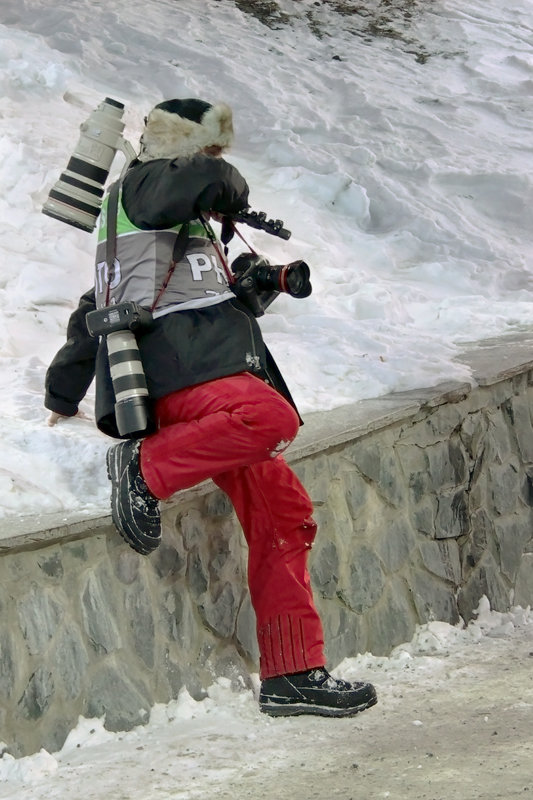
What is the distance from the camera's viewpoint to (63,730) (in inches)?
113

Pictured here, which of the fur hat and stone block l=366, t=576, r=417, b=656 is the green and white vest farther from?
stone block l=366, t=576, r=417, b=656

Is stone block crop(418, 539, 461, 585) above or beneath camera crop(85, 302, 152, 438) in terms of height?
beneath

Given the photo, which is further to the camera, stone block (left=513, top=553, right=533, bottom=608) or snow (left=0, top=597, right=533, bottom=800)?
stone block (left=513, top=553, right=533, bottom=608)

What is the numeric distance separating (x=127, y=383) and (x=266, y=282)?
0.53 metres

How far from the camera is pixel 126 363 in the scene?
282 centimetres

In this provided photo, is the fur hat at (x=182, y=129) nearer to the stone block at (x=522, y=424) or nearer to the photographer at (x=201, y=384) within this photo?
the photographer at (x=201, y=384)

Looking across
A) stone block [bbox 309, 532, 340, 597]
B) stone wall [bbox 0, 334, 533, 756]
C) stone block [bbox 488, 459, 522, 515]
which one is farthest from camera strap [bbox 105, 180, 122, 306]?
stone block [bbox 488, 459, 522, 515]

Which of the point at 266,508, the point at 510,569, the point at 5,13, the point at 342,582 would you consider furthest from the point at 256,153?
the point at 266,508

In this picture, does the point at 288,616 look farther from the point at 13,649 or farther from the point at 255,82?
the point at 255,82

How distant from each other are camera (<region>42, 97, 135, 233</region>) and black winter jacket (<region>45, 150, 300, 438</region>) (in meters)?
0.33

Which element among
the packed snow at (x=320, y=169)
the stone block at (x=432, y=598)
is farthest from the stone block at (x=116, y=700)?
the stone block at (x=432, y=598)

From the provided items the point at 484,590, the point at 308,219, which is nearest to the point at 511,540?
the point at 484,590

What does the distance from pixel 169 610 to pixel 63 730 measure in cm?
48

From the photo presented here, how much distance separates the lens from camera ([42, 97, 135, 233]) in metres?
3.24
